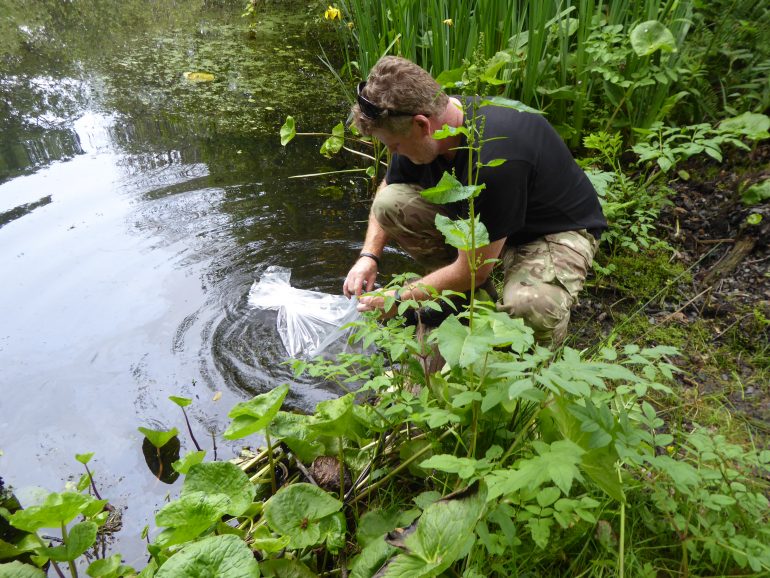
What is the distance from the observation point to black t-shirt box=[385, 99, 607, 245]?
1884mm

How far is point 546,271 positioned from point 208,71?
513 cm

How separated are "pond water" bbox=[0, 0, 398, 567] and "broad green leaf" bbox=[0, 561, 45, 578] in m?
0.19

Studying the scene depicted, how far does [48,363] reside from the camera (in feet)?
8.05

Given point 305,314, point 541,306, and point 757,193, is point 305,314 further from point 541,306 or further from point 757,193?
point 757,193

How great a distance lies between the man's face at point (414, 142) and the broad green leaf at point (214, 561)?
1391 mm

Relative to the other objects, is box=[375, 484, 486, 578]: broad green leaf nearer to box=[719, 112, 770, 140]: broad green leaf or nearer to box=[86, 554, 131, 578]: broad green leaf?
box=[86, 554, 131, 578]: broad green leaf

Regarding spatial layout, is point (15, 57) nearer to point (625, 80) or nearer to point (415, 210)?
point (415, 210)

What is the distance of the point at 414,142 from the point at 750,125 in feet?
5.62

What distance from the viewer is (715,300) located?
7.66 feet

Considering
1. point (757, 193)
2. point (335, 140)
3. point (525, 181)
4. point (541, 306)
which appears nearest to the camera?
point (525, 181)

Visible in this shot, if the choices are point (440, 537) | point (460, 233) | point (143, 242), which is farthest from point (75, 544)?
point (143, 242)

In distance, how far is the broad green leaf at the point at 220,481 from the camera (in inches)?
56.3

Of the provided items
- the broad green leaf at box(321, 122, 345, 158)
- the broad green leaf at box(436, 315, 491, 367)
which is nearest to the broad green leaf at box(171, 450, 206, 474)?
the broad green leaf at box(436, 315, 491, 367)

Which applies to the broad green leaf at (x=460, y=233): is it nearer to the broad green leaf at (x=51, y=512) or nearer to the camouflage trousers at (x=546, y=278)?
the camouflage trousers at (x=546, y=278)
